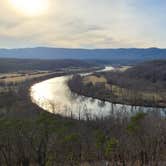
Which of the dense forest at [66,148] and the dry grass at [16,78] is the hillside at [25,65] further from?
→ the dense forest at [66,148]

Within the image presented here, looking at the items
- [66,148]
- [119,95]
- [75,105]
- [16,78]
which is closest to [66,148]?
[66,148]

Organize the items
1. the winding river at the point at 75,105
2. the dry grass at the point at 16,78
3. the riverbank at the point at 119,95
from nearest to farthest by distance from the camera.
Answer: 1. the winding river at the point at 75,105
2. the riverbank at the point at 119,95
3. the dry grass at the point at 16,78

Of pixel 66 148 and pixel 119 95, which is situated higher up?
pixel 66 148

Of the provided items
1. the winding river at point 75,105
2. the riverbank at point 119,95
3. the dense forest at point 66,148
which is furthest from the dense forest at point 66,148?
the riverbank at point 119,95

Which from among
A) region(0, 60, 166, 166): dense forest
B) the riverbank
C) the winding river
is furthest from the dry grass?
region(0, 60, 166, 166): dense forest

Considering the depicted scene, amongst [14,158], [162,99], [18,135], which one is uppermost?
[18,135]

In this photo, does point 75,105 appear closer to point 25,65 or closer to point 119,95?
point 119,95

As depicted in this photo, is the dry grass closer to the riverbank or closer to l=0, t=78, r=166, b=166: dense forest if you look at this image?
the riverbank

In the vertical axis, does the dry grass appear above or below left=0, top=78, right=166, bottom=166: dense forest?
below

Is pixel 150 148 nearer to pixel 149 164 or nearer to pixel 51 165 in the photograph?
pixel 149 164

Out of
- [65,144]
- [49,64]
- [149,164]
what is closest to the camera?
[149,164]

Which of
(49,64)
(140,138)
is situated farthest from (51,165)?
(49,64)
